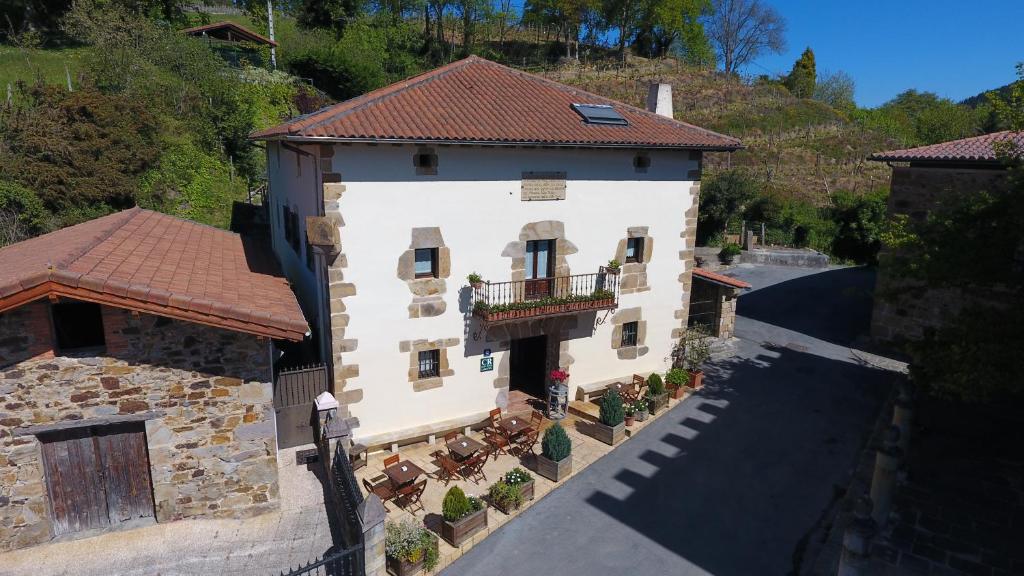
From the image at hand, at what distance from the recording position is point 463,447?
38.0ft

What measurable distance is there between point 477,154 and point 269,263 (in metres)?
6.43

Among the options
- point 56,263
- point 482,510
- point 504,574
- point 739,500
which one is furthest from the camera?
point 739,500

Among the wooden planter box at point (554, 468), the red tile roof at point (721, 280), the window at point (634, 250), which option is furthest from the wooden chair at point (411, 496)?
the red tile roof at point (721, 280)

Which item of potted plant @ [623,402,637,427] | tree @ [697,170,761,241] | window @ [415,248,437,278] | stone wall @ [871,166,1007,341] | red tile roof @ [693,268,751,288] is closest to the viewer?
window @ [415,248,437,278]

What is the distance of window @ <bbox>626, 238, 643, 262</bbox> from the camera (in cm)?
1510

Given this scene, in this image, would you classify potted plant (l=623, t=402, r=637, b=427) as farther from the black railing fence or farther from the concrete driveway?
the black railing fence

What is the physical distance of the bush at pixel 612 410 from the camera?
43.2ft

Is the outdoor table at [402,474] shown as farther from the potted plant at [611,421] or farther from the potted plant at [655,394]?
the potted plant at [655,394]

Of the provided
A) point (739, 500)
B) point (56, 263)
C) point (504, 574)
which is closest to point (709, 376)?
point (739, 500)

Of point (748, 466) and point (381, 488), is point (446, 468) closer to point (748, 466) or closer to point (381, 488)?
point (381, 488)

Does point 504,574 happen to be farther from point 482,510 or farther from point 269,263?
point 269,263

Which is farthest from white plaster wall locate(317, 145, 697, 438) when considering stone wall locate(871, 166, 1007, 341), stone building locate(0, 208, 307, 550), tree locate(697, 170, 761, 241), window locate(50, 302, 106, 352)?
tree locate(697, 170, 761, 241)

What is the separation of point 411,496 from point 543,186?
23.4 ft

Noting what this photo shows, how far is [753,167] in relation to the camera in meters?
44.4
